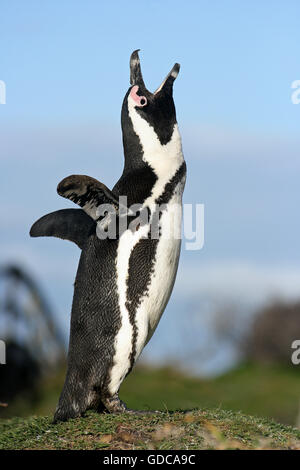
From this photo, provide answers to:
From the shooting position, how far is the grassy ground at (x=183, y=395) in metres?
8.03

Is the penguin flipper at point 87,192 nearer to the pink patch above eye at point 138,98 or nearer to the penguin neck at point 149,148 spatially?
the penguin neck at point 149,148

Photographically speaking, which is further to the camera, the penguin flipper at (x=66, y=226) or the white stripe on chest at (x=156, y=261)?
the penguin flipper at (x=66, y=226)

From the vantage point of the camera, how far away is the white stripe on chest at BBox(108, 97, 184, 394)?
3.23m

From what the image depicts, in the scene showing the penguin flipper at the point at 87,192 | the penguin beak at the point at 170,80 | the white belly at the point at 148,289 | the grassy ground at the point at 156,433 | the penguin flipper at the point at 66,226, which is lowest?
the grassy ground at the point at 156,433

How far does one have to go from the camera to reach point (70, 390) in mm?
3322

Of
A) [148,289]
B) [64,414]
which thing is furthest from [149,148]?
[64,414]

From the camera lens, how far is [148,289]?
10.7 feet

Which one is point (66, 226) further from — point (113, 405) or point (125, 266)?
point (113, 405)

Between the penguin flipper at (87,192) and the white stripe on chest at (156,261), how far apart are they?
0.65 feet

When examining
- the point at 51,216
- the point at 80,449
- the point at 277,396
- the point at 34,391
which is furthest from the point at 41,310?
the point at 80,449

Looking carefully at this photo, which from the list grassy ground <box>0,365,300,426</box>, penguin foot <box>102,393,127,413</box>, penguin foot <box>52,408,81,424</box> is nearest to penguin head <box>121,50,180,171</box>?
penguin foot <box>102,393,127,413</box>

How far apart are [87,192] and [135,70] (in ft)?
2.92

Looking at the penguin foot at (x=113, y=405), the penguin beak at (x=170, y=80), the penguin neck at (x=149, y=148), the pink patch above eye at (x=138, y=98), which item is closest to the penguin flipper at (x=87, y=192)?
the penguin neck at (x=149, y=148)

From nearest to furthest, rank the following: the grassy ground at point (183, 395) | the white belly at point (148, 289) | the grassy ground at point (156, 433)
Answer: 1. the grassy ground at point (156, 433)
2. the white belly at point (148, 289)
3. the grassy ground at point (183, 395)
